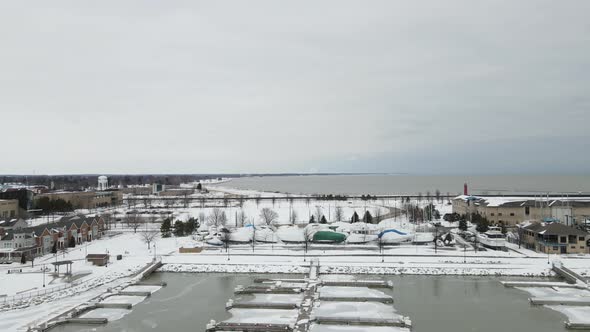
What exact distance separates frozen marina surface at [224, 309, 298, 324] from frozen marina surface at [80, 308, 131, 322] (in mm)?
4439

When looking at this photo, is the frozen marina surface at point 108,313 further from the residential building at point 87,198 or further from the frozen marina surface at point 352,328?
the residential building at point 87,198

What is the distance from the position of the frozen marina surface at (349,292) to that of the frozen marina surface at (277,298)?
3.71ft

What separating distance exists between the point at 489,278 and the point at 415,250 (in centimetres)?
677

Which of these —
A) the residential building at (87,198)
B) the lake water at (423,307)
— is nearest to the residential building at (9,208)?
the residential building at (87,198)

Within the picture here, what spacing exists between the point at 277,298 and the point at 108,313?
7101 millimetres

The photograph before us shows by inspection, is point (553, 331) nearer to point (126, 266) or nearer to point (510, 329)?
point (510, 329)

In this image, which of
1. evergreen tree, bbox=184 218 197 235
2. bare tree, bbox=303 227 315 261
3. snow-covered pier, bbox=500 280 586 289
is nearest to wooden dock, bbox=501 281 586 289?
snow-covered pier, bbox=500 280 586 289

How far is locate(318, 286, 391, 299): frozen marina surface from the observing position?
1958 cm

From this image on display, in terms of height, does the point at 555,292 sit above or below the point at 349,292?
below

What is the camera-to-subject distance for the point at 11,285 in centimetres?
2170

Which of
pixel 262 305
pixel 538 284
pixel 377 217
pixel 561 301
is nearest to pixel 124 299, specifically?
pixel 262 305

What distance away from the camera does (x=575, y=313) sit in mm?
17578

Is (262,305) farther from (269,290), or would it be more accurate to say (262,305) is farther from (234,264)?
(234,264)

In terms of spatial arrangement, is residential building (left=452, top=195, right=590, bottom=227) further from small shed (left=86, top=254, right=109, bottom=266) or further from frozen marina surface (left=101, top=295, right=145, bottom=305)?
small shed (left=86, top=254, right=109, bottom=266)
